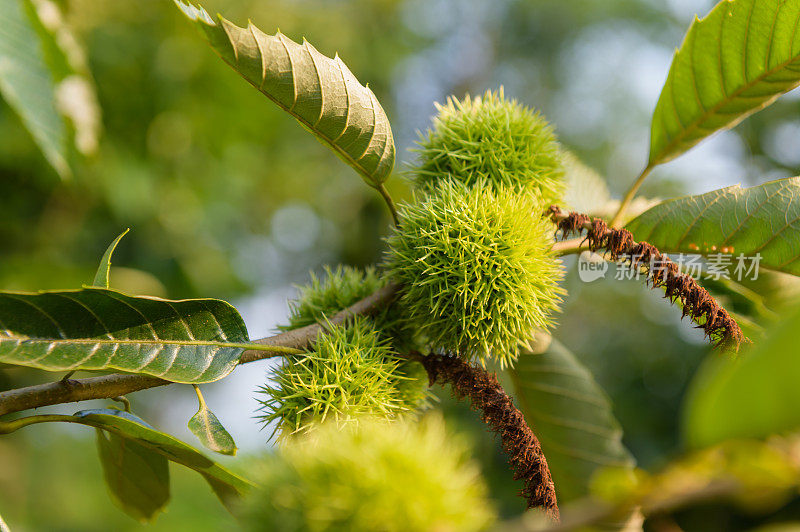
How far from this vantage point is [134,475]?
100cm

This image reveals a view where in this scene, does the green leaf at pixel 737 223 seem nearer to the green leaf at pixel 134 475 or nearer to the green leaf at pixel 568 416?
the green leaf at pixel 568 416

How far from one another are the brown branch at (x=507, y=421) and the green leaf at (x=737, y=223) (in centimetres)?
44

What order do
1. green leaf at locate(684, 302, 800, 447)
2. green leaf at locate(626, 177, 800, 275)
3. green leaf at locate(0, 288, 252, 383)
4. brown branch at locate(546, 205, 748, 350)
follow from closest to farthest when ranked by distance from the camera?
green leaf at locate(684, 302, 800, 447), green leaf at locate(0, 288, 252, 383), brown branch at locate(546, 205, 748, 350), green leaf at locate(626, 177, 800, 275)

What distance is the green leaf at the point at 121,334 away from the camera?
693 mm

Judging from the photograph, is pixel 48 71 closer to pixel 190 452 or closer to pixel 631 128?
pixel 190 452

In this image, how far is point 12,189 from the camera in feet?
10.2

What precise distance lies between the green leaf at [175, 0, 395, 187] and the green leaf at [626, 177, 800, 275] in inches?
20.0

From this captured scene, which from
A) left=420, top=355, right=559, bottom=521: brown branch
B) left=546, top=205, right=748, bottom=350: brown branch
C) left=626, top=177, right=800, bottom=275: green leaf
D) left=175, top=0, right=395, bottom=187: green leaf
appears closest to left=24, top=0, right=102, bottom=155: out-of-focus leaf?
left=175, top=0, right=395, bottom=187: green leaf

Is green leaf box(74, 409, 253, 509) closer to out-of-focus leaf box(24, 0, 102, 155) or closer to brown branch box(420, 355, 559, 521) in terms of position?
brown branch box(420, 355, 559, 521)

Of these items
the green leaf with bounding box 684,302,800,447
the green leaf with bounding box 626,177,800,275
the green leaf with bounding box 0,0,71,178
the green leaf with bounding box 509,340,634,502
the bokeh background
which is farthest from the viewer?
the bokeh background

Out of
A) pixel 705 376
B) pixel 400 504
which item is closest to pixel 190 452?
pixel 400 504

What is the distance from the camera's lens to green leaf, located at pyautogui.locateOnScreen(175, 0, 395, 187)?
0.77 metres

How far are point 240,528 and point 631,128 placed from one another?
11155 millimetres

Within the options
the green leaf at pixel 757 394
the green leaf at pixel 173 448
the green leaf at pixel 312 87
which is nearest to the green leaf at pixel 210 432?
the green leaf at pixel 173 448
